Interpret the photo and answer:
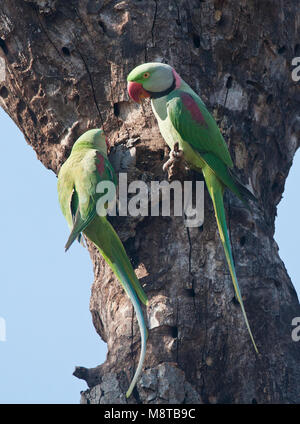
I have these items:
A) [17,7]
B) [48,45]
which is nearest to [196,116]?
[48,45]

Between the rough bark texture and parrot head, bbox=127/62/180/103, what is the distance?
205 millimetres

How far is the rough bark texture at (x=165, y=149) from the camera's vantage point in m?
4.12

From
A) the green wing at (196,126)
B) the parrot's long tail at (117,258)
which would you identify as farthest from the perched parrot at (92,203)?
the green wing at (196,126)

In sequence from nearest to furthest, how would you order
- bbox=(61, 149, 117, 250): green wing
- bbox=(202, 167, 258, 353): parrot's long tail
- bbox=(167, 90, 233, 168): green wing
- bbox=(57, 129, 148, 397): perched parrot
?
bbox=(202, 167, 258, 353): parrot's long tail < bbox=(57, 129, 148, 397): perched parrot < bbox=(61, 149, 117, 250): green wing < bbox=(167, 90, 233, 168): green wing

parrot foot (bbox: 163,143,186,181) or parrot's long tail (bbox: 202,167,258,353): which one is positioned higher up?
parrot foot (bbox: 163,143,186,181)

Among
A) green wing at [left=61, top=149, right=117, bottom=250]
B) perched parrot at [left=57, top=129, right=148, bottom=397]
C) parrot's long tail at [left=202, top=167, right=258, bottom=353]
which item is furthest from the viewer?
green wing at [left=61, top=149, right=117, bottom=250]

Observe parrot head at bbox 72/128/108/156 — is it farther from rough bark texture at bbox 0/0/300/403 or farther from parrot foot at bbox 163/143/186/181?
parrot foot at bbox 163/143/186/181

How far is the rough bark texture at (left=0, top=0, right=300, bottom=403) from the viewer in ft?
13.5

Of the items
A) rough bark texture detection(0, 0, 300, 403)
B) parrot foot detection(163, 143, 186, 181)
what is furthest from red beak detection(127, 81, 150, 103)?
parrot foot detection(163, 143, 186, 181)

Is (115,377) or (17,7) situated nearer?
(115,377)

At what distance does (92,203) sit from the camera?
4.33 m
